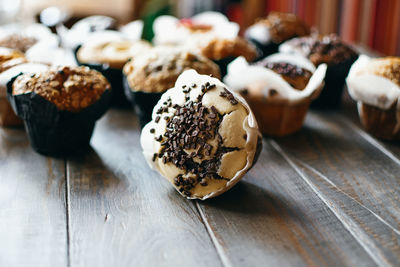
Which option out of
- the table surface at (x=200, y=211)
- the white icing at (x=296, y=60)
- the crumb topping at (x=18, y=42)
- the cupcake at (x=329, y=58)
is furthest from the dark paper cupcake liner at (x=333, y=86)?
the crumb topping at (x=18, y=42)

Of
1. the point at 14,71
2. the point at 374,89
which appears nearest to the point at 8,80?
the point at 14,71

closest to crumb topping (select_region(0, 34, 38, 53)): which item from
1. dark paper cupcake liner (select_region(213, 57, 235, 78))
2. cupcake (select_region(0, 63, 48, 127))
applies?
cupcake (select_region(0, 63, 48, 127))

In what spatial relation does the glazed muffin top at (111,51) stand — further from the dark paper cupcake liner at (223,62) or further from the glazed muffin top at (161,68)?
the dark paper cupcake liner at (223,62)

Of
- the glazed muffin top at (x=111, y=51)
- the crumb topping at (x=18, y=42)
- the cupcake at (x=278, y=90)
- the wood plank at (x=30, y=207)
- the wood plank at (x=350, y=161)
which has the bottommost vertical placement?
the wood plank at (x=350, y=161)

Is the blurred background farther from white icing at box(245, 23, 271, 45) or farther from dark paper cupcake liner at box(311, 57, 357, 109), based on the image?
dark paper cupcake liner at box(311, 57, 357, 109)

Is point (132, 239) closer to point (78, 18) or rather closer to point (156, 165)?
point (156, 165)
